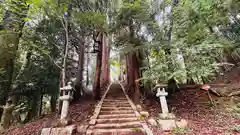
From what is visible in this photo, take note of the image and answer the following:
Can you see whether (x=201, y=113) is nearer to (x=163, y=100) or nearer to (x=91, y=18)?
(x=163, y=100)

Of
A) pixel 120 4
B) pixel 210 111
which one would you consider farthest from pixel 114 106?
pixel 120 4

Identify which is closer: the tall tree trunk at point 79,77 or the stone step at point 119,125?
the stone step at point 119,125

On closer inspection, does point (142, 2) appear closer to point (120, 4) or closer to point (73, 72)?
point (120, 4)

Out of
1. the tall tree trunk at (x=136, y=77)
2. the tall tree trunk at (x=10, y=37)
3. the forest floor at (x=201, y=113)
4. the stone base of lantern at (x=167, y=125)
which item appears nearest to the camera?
the forest floor at (x=201, y=113)

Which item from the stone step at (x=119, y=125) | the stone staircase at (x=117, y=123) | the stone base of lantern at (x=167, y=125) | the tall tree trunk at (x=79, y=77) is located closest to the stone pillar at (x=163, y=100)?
the stone base of lantern at (x=167, y=125)

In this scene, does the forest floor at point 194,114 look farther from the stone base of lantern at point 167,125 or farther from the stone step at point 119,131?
the stone step at point 119,131

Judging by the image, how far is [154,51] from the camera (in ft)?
15.2

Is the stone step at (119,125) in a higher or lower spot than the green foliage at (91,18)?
lower

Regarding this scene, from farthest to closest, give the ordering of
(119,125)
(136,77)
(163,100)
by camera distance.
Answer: (136,77), (163,100), (119,125)

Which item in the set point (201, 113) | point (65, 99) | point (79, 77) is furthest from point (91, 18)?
point (201, 113)

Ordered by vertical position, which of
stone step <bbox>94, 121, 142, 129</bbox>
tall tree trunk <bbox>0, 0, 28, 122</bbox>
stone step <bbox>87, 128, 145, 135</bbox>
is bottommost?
stone step <bbox>87, 128, 145, 135</bbox>

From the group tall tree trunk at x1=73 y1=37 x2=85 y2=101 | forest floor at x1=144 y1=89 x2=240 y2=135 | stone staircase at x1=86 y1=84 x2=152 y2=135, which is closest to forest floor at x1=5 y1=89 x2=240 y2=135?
forest floor at x1=144 y1=89 x2=240 y2=135

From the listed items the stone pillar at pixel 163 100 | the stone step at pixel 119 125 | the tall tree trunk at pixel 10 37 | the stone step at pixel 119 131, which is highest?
the tall tree trunk at pixel 10 37

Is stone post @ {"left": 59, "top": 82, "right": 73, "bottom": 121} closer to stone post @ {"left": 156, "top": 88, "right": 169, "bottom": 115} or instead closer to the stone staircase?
the stone staircase
